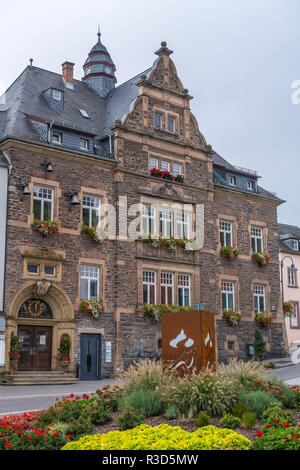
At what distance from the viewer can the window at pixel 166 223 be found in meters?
30.6

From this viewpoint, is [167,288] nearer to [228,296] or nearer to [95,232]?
[228,296]

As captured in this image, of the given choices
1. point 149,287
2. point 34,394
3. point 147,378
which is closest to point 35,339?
point 34,394

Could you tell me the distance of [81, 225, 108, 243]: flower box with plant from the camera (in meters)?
27.3

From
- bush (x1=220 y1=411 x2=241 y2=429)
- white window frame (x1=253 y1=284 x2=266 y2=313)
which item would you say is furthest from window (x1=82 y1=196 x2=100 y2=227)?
bush (x1=220 y1=411 x2=241 y2=429)

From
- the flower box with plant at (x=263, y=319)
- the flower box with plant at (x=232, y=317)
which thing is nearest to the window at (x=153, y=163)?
the flower box with plant at (x=232, y=317)

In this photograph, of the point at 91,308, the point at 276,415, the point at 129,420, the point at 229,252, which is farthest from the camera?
the point at 229,252

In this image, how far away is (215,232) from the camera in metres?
33.1

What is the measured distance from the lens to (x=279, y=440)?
29.1ft

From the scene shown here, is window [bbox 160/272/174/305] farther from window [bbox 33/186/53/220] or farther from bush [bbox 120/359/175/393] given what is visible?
bush [bbox 120/359/175/393]

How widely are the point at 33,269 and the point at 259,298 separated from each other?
1487cm

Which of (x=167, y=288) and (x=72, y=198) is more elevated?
(x=72, y=198)

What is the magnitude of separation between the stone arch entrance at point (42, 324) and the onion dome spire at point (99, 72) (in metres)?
14.7
